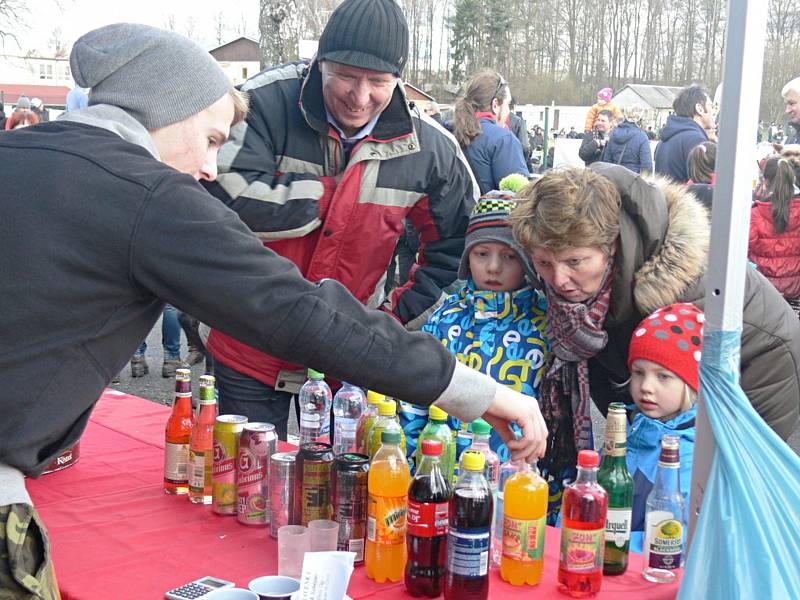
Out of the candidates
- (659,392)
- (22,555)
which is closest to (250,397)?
(659,392)

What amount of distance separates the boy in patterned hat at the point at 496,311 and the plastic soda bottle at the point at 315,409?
235mm

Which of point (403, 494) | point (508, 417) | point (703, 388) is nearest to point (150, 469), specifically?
point (403, 494)

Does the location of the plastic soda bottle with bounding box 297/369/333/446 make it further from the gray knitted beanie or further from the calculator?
the gray knitted beanie

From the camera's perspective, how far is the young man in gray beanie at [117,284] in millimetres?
1319

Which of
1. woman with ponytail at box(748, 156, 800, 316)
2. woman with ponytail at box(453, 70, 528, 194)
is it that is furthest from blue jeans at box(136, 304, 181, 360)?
woman with ponytail at box(748, 156, 800, 316)

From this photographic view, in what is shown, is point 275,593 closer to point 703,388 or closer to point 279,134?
point 703,388

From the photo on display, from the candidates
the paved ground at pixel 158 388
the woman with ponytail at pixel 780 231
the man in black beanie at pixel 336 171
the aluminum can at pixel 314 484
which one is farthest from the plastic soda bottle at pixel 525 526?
the woman with ponytail at pixel 780 231

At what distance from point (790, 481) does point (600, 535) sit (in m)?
0.39

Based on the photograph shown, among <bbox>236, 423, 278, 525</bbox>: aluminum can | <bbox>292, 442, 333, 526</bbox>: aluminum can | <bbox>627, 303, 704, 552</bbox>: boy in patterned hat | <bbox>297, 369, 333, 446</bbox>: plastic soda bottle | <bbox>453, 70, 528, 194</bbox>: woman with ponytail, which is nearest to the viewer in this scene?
<bbox>292, 442, 333, 526</bbox>: aluminum can

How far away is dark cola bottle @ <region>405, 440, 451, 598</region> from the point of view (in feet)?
5.47

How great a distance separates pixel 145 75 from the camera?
1.57 metres

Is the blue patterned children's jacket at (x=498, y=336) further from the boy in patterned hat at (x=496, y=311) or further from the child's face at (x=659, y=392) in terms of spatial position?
the child's face at (x=659, y=392)

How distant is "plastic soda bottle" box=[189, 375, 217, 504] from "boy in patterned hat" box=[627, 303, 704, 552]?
1058 millimetres

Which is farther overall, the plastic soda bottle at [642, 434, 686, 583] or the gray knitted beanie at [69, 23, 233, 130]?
the plastic soda bottle at [642, 434, 686, 583]
